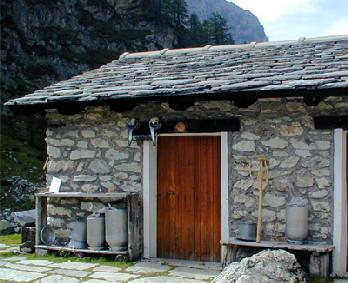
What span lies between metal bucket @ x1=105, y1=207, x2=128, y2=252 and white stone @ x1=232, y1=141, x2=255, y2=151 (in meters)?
1.88

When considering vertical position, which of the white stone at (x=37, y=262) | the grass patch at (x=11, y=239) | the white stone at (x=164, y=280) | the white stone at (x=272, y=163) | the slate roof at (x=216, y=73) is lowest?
the grass patch at (x=11, y=239)

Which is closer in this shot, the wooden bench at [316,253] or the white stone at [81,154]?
the wooden bench at [316,253]

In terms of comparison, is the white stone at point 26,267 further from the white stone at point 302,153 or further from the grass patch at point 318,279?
the white stone at point 302,153

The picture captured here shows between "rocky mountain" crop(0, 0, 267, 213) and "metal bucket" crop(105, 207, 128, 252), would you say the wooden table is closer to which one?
"metal bucket" crop(105, 207, 128, 252)

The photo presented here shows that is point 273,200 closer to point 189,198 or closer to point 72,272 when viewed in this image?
point 189,198

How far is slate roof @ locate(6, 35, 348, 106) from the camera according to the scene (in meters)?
6.26

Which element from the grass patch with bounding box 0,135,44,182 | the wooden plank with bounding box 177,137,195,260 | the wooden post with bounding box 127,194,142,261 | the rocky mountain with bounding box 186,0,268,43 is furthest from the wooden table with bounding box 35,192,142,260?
the rocky mountain with bounding box 186,0,268,43

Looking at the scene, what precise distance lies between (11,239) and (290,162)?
542cm

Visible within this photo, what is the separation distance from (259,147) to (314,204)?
3.35 feet

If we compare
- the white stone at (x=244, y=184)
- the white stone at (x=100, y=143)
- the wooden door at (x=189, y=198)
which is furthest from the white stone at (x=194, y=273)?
the white stone at (x=100, y=143)

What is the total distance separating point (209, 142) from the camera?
7109mm

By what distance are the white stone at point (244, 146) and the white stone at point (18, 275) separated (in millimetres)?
3015

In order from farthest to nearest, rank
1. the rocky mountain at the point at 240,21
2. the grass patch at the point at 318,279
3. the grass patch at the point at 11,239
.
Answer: the rocky mountain at the point at 240,21 < the grass patch at the point at 11,239 < the grass patch at the point at 318,279

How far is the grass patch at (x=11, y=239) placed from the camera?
8681 millimetres
